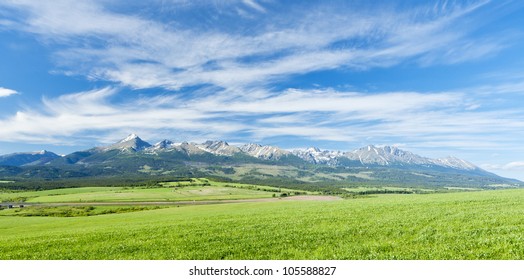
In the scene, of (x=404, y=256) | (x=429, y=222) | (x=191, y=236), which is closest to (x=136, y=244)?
(x=191, y=236)

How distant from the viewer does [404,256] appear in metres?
17.4

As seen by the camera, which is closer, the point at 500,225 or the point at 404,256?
the point at 404,256

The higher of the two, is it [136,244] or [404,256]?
[404,256]

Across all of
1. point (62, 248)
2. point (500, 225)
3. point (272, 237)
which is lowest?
point (62, 248)
